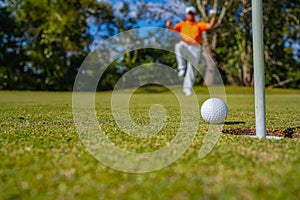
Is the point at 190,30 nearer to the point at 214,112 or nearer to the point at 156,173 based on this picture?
the point at 214,112

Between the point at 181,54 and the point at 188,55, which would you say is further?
the point at 188,55

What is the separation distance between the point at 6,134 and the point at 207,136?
2569 millimetres

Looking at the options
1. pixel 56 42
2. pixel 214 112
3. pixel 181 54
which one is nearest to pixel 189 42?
pixel 181 54

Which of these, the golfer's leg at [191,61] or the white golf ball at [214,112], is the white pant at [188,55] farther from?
the white golf ball at [214,112]

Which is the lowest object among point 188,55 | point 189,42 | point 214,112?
point 214,112

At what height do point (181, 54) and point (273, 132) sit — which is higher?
point (181, 54)

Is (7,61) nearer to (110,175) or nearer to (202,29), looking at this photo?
(202,29)

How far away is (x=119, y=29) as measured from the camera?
3688 cm

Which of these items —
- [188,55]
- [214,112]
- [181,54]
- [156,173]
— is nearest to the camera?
[156,173]

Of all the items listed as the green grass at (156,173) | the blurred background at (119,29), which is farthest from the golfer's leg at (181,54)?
the blurred background at (119,29)

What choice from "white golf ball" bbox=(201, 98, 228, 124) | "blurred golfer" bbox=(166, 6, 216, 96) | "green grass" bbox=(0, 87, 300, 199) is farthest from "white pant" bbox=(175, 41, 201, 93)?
"green grass" bbox=(0, 87, 300, 199)

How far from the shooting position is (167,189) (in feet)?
8.41

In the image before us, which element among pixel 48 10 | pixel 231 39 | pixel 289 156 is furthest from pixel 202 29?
pixel 48 10

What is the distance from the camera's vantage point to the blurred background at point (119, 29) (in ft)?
105
